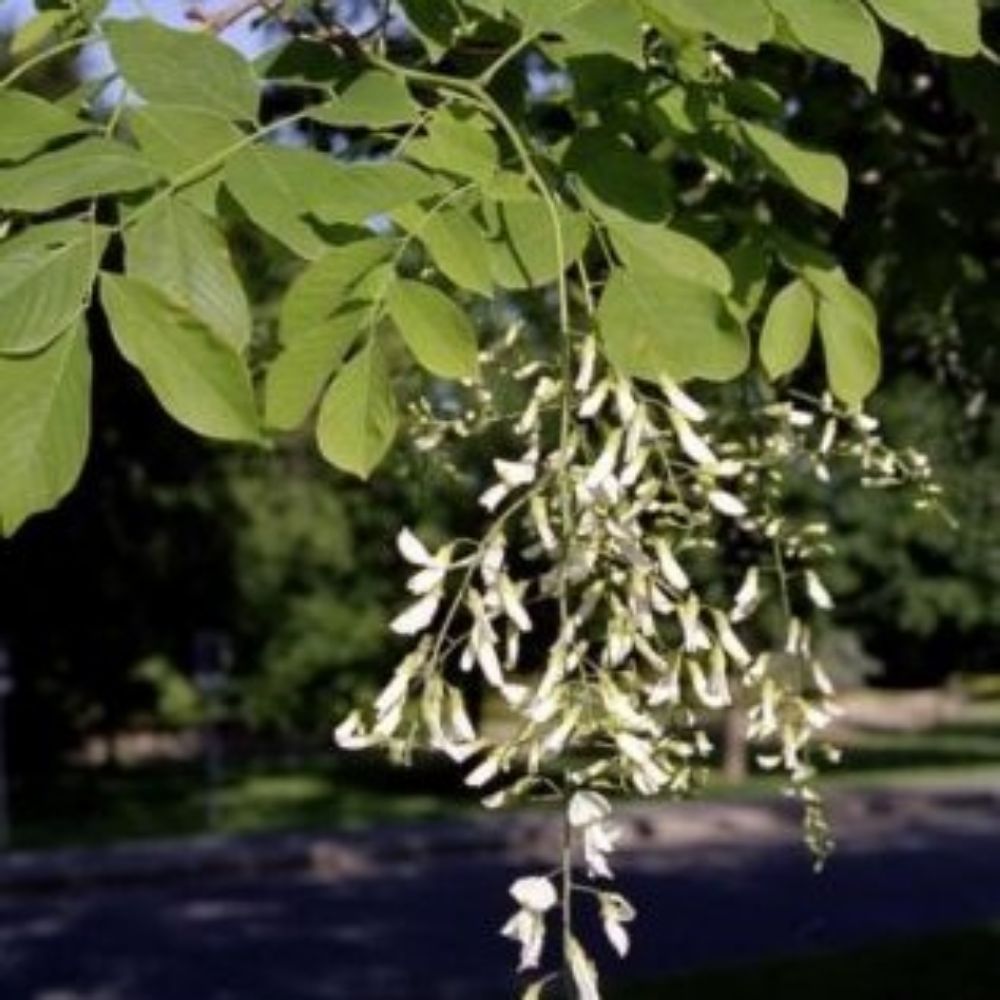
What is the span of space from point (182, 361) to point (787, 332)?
30.2 inches

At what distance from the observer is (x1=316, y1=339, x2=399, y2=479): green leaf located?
6.50ft

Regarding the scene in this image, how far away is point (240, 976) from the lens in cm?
1345

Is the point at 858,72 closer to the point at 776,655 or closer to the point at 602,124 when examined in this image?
the point at 602,124

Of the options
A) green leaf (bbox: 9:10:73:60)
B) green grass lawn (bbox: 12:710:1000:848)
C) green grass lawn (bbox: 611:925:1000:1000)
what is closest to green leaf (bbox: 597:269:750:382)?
green leaf (bbox: 9:10:73:60)

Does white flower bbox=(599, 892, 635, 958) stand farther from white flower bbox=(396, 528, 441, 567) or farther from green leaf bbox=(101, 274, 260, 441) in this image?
green leaf bbox=(101, 274, 260, 441)

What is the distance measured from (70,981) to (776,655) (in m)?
11.6

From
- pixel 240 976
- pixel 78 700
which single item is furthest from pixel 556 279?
pixel 78 700

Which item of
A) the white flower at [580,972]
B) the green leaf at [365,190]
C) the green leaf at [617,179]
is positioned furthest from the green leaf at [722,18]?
the white flower at [580,972]

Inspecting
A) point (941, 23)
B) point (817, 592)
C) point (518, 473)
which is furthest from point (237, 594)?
point (518, 473)

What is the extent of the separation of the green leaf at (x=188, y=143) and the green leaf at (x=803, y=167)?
0.58 meters

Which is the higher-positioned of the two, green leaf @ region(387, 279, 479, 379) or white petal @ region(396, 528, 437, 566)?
green leaf @ region(387, 279, 479, 379)

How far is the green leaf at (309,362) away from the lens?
1.98m

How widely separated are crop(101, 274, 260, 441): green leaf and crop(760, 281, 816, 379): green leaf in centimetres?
72

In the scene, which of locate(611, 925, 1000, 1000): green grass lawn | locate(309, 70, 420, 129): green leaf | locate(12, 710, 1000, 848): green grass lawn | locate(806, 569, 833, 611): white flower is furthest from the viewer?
locate(12, 710, 1000, 848): green grass lawn
